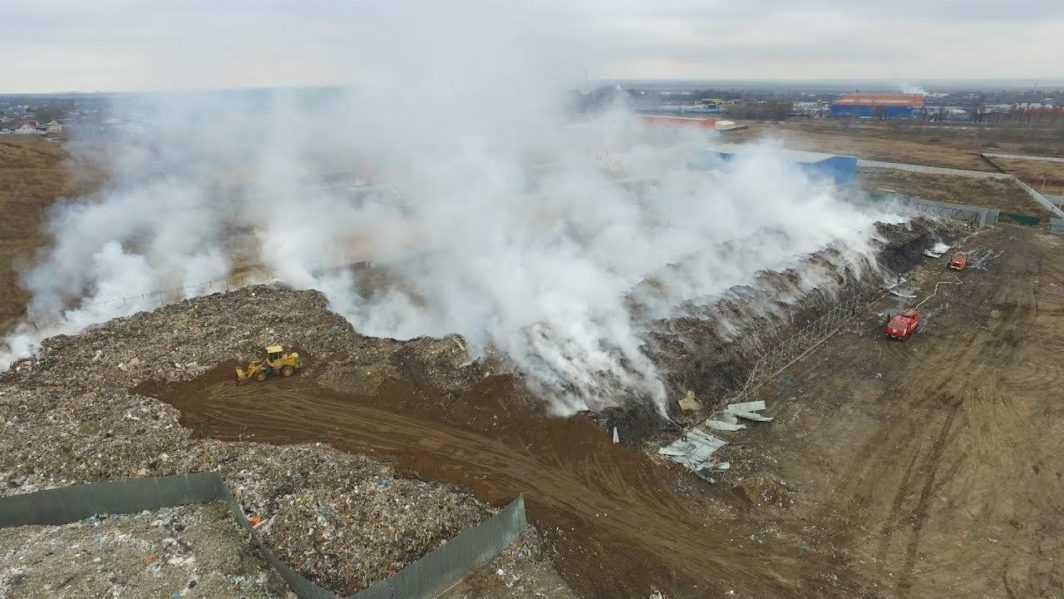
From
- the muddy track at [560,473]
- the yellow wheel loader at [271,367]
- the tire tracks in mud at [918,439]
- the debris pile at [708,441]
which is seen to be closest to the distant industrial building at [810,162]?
the tire tracks in mud at [918,439]

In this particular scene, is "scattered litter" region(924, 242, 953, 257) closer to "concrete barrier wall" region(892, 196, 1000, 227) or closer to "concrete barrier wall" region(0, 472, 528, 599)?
"concrete barrier wall" region(892, 196, 1000, 227)

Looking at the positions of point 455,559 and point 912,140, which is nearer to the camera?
point 455,559

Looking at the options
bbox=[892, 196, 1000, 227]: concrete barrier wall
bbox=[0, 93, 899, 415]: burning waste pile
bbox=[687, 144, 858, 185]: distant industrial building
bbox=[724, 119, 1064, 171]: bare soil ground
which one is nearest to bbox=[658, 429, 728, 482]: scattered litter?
bbox=[0, 93, 899, 415]: burning waste pile

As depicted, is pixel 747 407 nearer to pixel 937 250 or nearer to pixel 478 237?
pixel 478 237

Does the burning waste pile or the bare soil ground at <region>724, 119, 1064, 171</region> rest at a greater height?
the bare soil ground at <region>724, 119, 1064, 171</region>

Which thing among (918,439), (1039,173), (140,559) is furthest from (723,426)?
(1039,173)
